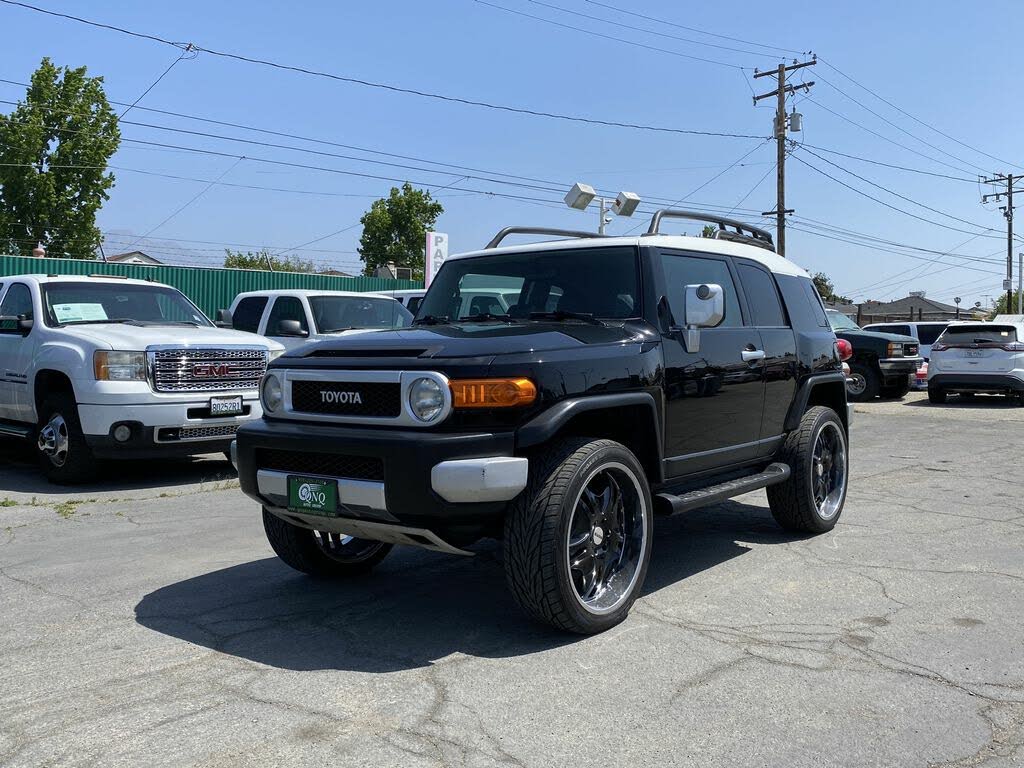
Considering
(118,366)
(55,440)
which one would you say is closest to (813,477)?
(118,366)

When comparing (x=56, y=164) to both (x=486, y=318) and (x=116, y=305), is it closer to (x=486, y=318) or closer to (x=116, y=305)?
(x=116, y=305)

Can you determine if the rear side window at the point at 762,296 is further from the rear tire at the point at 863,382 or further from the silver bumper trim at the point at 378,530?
the rear tire at the point at 863,382

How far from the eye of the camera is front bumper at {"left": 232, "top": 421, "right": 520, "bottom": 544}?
154 inches

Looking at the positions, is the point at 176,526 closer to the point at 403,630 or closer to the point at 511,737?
the point at 403,630

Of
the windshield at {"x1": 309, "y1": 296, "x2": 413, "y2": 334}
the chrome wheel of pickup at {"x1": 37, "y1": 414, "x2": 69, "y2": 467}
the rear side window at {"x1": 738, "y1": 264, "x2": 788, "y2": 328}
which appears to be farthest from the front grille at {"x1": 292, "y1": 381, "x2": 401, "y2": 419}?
the windshield at {"x1": 309, "y1": 296, "x2": 413, "y2": 334}

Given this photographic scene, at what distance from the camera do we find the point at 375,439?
408cm

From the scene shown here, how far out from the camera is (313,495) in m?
4.30

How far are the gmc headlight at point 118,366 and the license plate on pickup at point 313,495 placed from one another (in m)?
4.54

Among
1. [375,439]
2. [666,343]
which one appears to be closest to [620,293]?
[666,343]

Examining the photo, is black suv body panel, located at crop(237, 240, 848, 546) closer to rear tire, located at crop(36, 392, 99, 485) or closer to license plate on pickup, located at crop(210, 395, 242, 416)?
license plate on pickup, located at crop(210, 395, 242, 416)

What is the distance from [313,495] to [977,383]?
17386mm

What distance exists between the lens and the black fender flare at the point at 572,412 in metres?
4.09

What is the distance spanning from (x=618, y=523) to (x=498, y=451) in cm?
91

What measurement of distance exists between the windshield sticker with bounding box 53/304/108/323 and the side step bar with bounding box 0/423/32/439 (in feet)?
3.59
